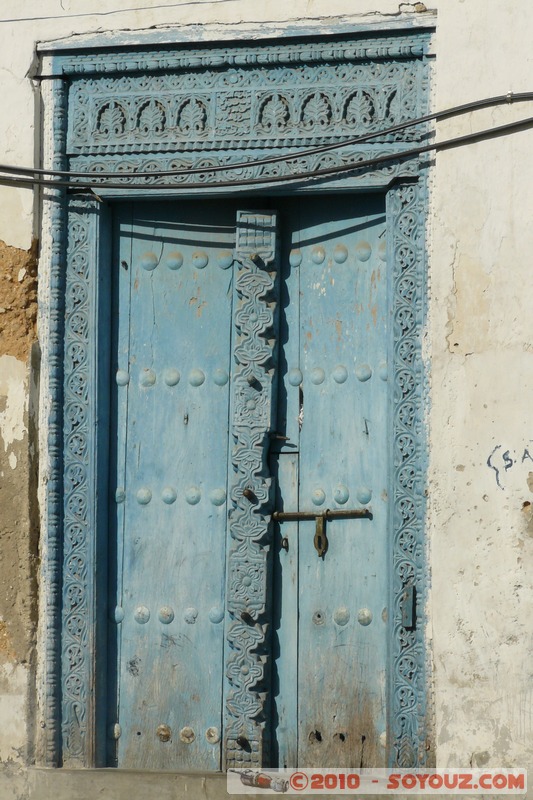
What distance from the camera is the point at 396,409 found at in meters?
5.12

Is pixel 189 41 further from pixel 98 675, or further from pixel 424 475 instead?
pixel 98 675

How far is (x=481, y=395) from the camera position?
4984mm

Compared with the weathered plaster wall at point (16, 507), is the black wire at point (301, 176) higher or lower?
higher

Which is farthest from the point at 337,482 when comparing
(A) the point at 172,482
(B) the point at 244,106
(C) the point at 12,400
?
(B) the point at 244,106

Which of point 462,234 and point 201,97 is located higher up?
point 201,97

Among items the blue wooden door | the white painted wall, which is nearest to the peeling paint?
the blue wooden door

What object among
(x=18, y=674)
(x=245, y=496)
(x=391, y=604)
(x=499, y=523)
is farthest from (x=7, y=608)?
(x=499, y=523)

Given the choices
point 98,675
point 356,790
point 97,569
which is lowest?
point 356,790

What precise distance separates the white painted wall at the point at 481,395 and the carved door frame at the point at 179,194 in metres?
0.09

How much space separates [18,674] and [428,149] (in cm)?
245

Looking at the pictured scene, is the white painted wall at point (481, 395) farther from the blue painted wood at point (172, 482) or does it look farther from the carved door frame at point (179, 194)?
the blue painted wood at point (172, 482)

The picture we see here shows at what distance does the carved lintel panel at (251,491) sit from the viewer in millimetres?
5234

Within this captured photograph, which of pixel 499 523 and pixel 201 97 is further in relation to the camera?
pixel 201 97

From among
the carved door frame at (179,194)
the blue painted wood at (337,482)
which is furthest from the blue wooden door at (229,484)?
the carved door frame at (179,194)
